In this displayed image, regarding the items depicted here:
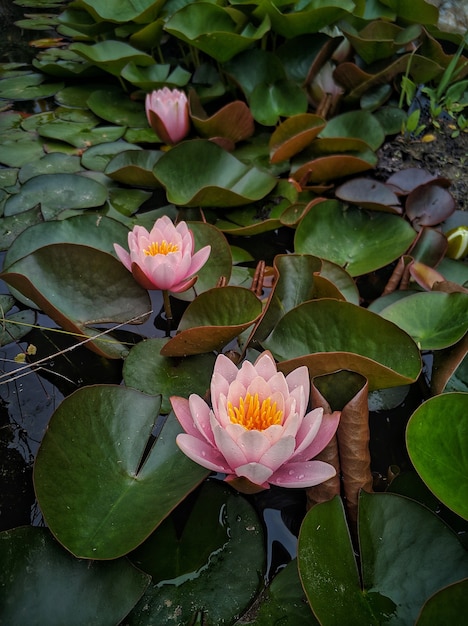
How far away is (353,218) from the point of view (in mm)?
2127

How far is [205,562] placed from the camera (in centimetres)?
113

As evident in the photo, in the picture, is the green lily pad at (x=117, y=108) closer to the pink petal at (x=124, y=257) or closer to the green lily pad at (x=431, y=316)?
the pink petal at (x=124, y=257)

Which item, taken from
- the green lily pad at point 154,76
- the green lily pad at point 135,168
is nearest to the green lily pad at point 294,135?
the green lily pad at point 135,168

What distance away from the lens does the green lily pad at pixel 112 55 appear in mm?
2713

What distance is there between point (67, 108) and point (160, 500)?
2.55m

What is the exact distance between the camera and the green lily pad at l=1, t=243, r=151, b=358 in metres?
1.57

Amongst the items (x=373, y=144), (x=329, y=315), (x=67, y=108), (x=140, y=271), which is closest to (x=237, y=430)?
(x=329, y=315)

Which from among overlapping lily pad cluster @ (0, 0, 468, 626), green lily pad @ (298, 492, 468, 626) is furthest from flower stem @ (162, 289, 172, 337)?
green lily pad @ (298, 492, 468, 626)

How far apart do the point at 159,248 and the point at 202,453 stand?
69cm

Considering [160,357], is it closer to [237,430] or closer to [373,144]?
[237,430]

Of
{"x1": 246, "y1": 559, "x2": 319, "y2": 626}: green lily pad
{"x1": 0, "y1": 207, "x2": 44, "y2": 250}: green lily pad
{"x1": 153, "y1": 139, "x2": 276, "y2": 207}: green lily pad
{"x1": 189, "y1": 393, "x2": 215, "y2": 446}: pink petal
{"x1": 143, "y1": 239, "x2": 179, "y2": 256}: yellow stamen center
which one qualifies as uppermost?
{"x1": 143, "y1": 239, "x2": 179, "y2": 256}: yellow stamen center

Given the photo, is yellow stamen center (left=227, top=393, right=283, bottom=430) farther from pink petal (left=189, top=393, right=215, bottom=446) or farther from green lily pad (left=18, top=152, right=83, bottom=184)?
green lily pad (left=18, top=152, right=83, bottom=184)

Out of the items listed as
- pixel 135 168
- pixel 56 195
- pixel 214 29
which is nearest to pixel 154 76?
pixel 214 29

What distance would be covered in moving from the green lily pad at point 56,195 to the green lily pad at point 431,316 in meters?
1.36
